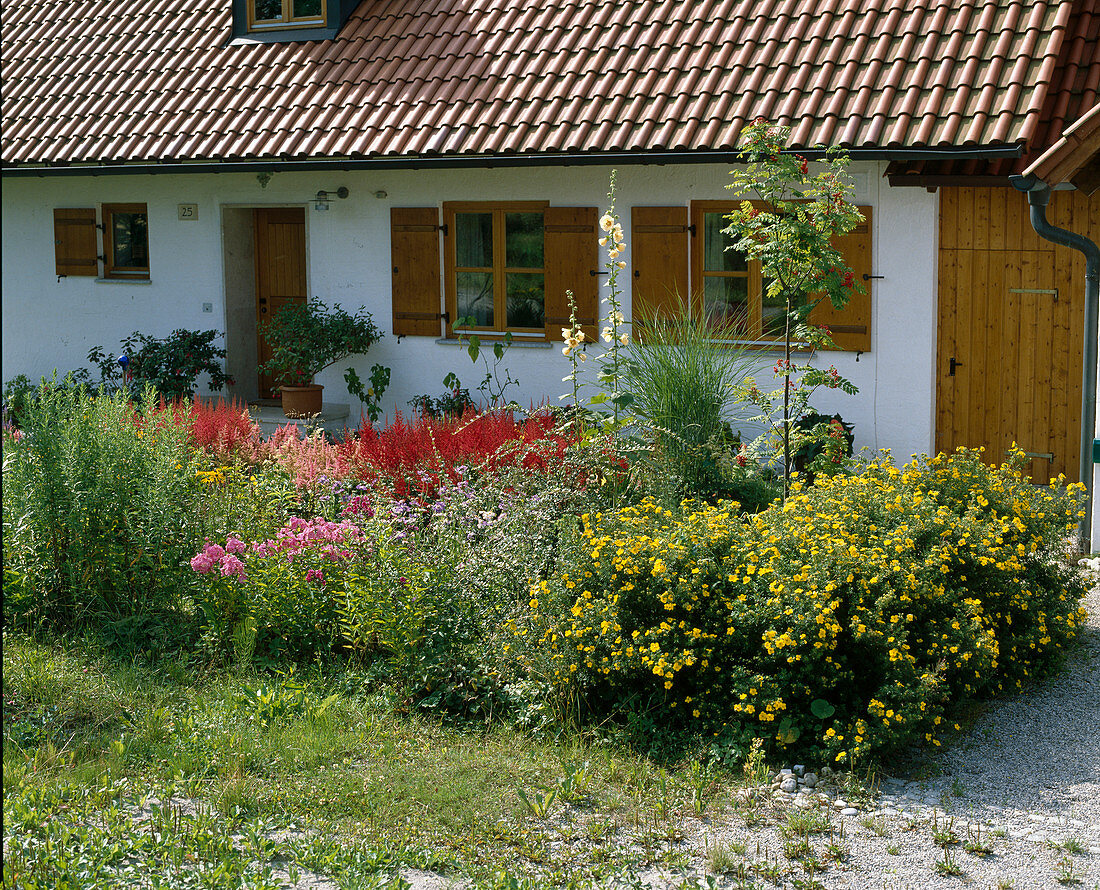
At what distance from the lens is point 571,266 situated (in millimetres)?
11469

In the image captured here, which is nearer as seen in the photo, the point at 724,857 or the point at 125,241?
the point at 724,857

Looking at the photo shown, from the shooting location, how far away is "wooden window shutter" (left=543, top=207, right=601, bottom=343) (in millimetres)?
11367

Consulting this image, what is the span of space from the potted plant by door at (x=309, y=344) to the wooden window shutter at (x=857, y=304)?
4.67 m

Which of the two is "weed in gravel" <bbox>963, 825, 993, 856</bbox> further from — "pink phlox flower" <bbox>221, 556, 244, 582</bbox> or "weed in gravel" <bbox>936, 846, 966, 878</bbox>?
"pink phlox flower" <bbox>221, 556, 244, 582</bbox>

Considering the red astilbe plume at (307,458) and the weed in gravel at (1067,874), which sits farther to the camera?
the red astilbe plume at (307,458)

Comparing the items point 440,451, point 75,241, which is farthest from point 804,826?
point 75,241

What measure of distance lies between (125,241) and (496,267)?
5.03m

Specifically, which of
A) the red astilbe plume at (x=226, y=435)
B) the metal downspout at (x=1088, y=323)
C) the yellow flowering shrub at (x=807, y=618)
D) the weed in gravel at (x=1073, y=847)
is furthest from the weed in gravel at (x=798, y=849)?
the red astilbe plume at (x=226, y=435)

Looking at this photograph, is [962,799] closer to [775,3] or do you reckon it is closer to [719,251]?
[719,251]

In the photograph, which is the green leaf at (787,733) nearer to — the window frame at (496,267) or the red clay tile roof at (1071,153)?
the red clay tile roof at (1071,153)

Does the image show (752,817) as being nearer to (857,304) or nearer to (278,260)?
(857,304)

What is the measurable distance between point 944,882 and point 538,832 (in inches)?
55.2

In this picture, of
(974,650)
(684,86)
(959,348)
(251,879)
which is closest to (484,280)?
(684,86)

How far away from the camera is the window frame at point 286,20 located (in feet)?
44.4
